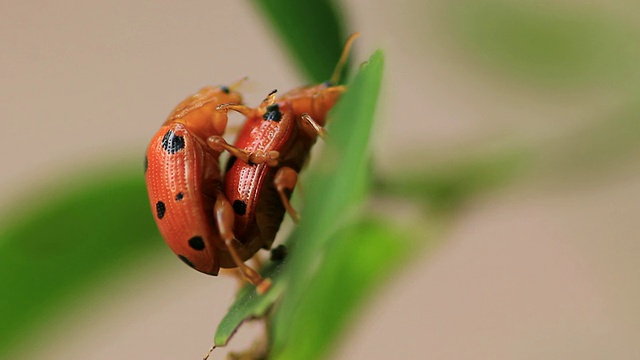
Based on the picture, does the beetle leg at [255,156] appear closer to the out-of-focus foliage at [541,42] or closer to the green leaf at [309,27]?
the green leaf at [309,27]

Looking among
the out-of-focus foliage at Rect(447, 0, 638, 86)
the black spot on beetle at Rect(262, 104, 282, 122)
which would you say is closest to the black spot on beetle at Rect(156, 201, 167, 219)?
the black spot on beetle at Rect(262, 104, 282, 122)

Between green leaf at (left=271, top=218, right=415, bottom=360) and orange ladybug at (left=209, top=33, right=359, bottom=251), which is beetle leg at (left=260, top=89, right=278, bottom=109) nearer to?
orange ladybug at (left=209, top=33, right=359, bottom=251)

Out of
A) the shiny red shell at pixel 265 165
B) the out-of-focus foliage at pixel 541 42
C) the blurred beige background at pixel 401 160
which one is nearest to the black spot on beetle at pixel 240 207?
the shiny red shell at pixel 265 165

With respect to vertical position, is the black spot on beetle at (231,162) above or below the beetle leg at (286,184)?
above

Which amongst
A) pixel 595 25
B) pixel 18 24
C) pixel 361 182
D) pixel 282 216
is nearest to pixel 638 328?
pixel 595 25

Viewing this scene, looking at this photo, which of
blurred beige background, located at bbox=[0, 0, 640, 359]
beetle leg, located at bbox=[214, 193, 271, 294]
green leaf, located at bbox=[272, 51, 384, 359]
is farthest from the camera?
blurred beige background, located at bbox=[0, 0, 640, 359]

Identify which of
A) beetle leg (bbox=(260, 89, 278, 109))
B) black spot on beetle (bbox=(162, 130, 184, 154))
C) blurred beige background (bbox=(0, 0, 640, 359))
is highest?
black spot on beetle (bbox=(162, 130, 184, 154))

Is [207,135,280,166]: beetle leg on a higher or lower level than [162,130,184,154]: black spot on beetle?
lower
